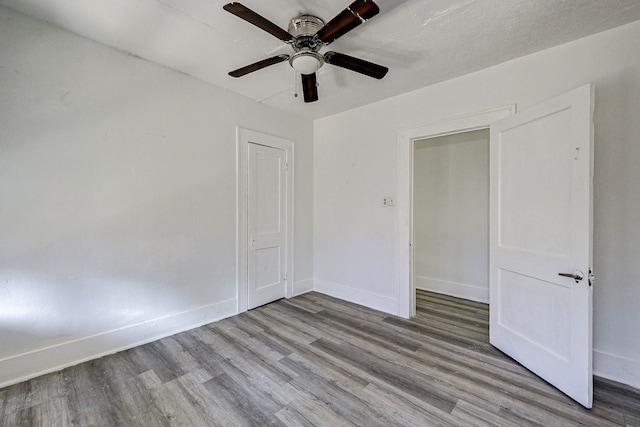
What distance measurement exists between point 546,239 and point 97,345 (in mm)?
3697

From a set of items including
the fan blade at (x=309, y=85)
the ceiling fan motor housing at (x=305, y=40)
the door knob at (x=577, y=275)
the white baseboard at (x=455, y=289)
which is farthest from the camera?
the white baseboard at (x=455, y=289)

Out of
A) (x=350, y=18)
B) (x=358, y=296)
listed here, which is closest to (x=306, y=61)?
(x=350, y=18)

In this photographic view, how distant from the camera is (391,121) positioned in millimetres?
3307

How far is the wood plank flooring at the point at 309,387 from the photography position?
1657mm

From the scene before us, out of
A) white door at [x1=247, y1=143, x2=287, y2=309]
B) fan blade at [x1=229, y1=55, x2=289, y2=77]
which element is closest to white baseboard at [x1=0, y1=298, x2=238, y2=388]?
white door at [x1=247, y1=143, x2=287, y2=309]

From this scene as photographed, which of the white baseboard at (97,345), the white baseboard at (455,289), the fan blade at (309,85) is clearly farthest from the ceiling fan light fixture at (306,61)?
the white baseboard at (455,289)

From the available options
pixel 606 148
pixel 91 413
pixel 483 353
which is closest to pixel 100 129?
pixel 91 413

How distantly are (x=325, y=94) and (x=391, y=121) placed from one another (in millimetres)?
862

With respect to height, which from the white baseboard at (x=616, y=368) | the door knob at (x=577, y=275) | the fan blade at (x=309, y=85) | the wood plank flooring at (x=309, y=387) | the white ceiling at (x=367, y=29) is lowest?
the wood plank flooring at (x=309, y=387)

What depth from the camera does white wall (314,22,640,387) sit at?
1994 millimetres

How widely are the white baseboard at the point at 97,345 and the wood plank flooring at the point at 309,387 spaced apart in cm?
7

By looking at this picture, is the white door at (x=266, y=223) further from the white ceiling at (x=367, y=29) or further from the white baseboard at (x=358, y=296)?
the white ceiling at (x=367, y=29)

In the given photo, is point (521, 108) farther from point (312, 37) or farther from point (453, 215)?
point (312, 37)

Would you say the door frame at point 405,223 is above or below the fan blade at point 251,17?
below
